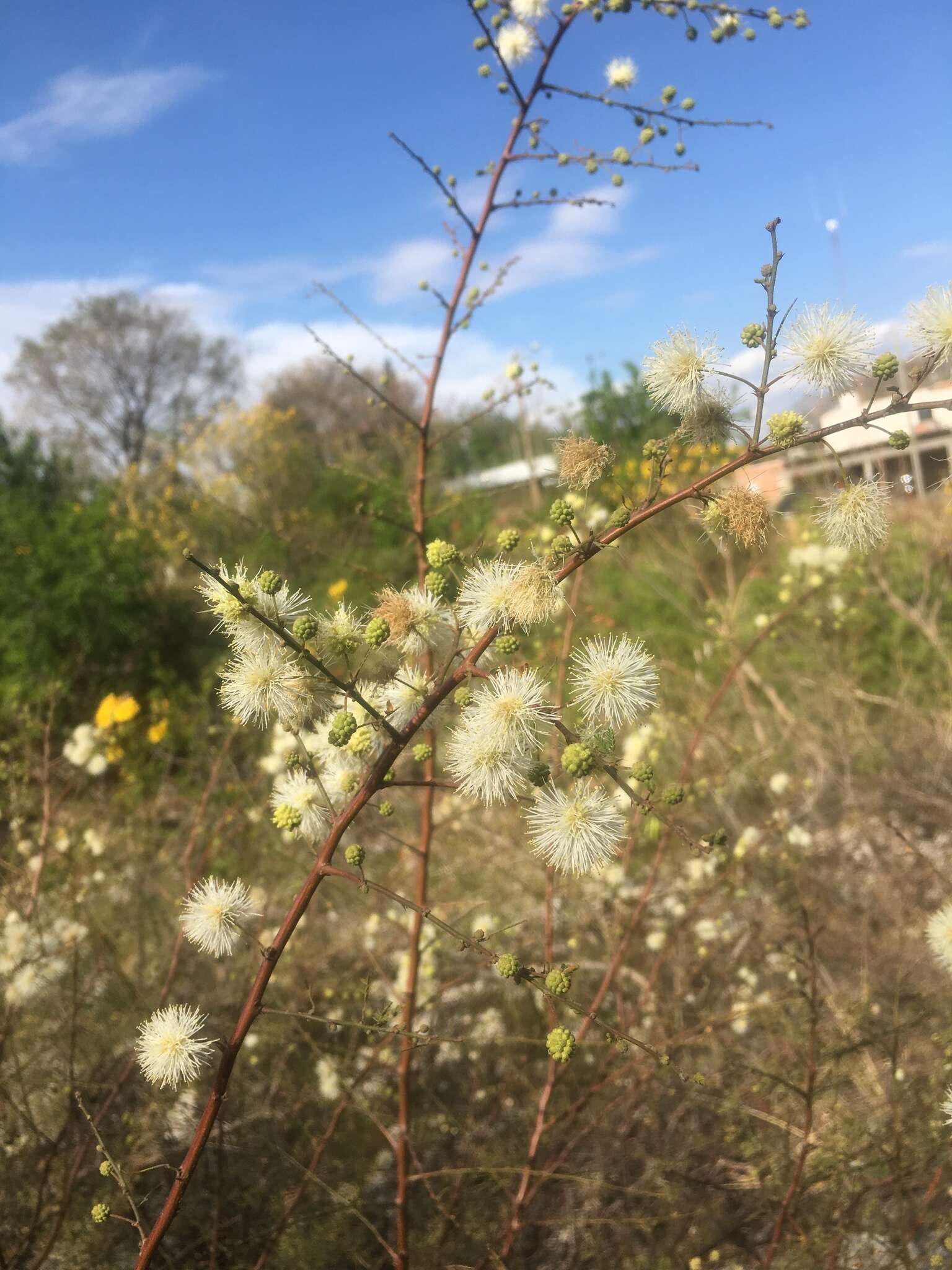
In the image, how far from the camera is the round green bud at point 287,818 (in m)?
1.11

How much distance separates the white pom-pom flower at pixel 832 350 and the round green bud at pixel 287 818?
2.62ft

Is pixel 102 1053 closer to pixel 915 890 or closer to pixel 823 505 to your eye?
pixel 823 505

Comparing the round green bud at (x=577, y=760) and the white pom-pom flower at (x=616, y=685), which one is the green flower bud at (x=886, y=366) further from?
the round green bud at (x=577, y=760)

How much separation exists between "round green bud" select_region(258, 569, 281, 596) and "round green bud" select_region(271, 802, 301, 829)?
12.2 inches

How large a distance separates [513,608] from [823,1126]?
6.31 ft

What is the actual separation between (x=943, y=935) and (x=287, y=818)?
3.84 ft

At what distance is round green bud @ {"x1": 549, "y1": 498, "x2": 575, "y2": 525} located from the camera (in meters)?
0.87

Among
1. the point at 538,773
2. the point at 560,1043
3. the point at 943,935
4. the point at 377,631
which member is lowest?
the point at 943,935

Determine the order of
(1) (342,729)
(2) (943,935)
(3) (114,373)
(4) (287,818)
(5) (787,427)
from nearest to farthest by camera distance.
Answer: (5) (787,427) < (1) (342,729) < (4) (287,818) < (2) (943,935) < (3) (114,373)

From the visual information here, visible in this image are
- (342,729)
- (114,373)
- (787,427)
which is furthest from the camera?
(114,373)

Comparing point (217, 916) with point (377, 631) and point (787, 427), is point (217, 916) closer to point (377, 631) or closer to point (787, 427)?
point (377, 631)

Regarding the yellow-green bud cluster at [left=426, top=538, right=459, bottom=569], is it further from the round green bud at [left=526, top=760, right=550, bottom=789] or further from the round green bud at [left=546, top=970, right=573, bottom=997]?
the round green bud at [left=546, top=970, right=573, bottom=997]

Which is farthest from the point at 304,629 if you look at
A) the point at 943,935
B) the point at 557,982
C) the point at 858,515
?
the point at 943,935

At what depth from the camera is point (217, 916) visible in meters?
1.04
